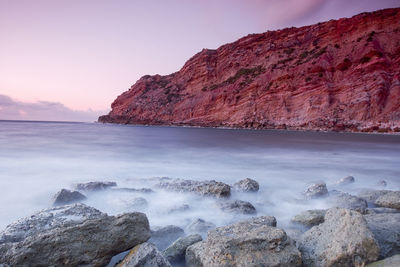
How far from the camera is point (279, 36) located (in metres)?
57.2

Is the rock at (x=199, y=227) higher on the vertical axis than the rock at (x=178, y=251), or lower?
lower

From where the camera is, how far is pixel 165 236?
11.6ft

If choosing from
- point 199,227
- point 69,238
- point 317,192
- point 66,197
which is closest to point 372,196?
point 317,192

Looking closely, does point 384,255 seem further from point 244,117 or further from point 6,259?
point 244,117

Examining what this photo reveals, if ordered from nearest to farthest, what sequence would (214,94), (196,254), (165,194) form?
(196,254) → (165,194) → (214,94)

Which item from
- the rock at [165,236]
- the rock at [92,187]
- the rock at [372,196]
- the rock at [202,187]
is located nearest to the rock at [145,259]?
the rock at [165,236]

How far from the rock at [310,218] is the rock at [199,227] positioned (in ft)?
4.48

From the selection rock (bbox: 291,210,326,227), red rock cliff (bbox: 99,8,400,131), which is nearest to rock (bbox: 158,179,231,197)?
rock (bbox: 291,210,326,227)

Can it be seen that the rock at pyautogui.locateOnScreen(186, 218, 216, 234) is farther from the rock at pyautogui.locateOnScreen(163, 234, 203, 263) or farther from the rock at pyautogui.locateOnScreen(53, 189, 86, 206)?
the rock at pyautogui.locateOnScreen(53, 189, 86, 206)

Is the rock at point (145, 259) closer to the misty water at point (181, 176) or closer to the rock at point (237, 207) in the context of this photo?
the misty water at point (181, 176)

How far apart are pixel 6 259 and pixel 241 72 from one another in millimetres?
55340

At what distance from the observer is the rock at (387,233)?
112 inches

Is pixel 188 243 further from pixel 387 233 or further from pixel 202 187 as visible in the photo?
pixel 202 187

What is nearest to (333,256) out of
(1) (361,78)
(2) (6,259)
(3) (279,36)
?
(2) (6,259)
